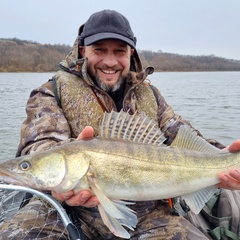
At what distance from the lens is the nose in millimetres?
4340

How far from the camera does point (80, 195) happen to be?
301 centimetres

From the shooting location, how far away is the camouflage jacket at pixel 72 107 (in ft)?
12.6

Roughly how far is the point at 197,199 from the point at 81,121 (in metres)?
1.58

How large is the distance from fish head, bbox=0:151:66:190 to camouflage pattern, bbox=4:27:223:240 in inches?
20.7

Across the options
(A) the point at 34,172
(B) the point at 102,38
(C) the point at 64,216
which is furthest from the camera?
(B) the point at 102,38

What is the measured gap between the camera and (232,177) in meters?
3.55

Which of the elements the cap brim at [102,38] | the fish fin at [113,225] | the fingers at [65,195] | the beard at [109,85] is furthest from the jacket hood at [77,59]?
the fish fin at [113,225]

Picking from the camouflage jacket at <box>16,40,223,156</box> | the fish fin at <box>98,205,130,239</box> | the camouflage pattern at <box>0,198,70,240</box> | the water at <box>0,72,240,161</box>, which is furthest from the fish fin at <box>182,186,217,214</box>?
the water at <box>0,72,240,161</box>

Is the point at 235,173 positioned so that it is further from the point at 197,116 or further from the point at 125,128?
the point at 197,116

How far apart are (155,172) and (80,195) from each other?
2.32 feet

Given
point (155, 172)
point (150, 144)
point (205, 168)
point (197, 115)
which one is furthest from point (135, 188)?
point (197, 115)

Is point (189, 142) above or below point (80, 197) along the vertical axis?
above

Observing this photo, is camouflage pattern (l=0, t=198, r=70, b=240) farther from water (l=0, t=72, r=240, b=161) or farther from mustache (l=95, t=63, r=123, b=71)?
water (l=0, t=72, r=240, b=161)

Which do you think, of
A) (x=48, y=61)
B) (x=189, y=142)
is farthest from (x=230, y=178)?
(x=48, y=61)
